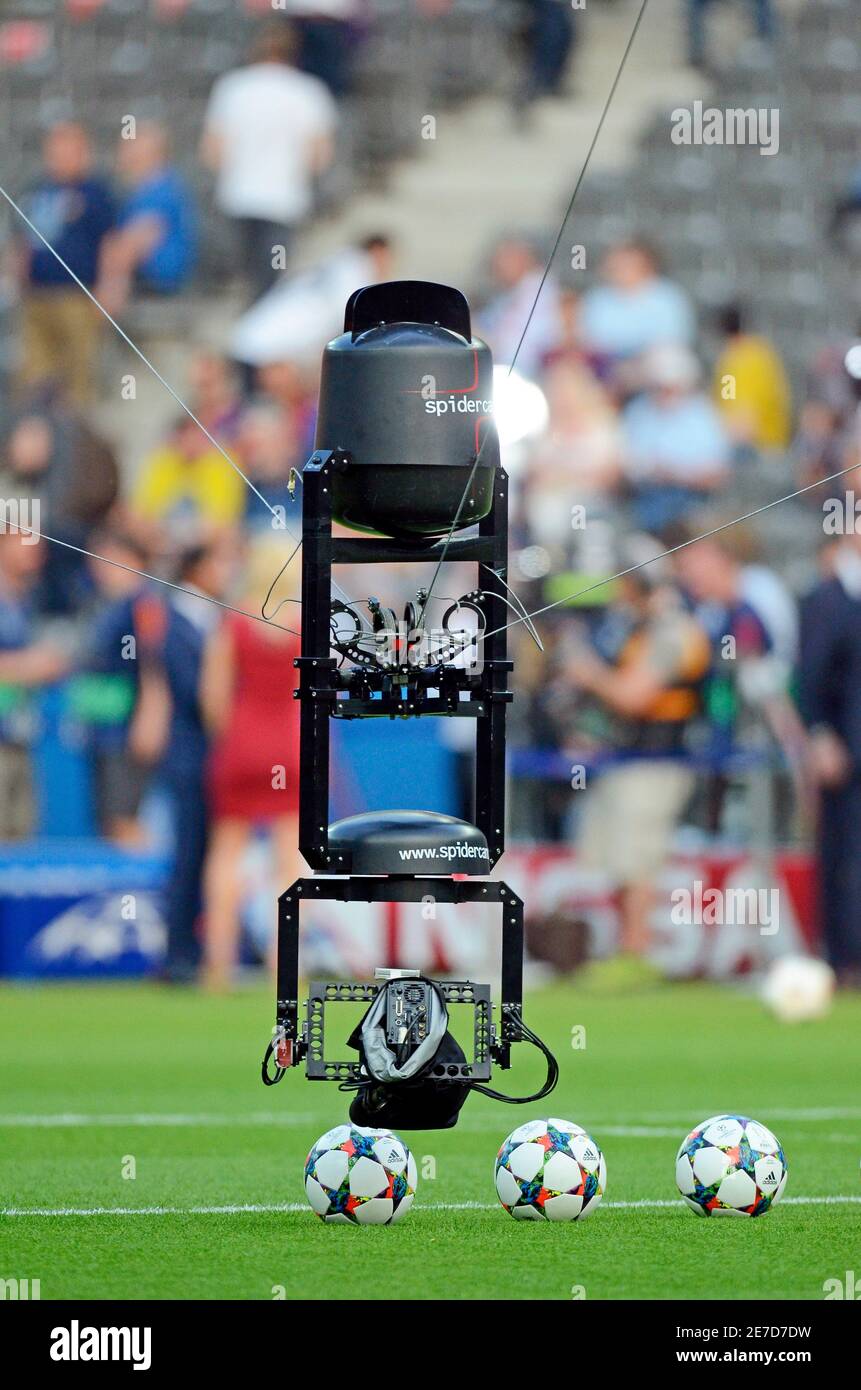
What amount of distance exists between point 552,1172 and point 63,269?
1603cm

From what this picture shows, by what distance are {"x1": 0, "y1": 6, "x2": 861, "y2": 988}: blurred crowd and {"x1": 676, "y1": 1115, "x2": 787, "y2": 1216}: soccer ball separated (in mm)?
8053

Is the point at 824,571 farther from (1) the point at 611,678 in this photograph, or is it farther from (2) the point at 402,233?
(2) the point at 402,233

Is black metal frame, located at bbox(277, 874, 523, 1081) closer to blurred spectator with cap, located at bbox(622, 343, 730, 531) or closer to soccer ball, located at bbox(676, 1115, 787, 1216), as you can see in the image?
soccer ball, located at bbox(676, 1115, 787, 1216)

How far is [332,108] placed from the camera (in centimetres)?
2495

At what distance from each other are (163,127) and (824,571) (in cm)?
987

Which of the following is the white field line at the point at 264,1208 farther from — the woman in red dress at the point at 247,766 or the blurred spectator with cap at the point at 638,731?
the blurred spectator with cap at the point at 638,731

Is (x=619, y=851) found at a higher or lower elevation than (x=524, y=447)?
lower

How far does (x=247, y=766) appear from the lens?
17859mm

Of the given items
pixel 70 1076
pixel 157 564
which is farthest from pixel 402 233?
pixel 70 1076

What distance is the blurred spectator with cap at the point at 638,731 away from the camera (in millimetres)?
18312

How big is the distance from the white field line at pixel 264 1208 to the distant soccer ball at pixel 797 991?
7.58 m

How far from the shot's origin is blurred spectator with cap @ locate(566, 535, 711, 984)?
1831cm

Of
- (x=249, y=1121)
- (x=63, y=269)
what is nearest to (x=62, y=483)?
(x=63, y=269)

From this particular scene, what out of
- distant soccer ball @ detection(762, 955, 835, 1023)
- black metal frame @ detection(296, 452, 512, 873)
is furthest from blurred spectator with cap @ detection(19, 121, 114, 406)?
black metal frame @ detection(296, 452, 512, 873)
